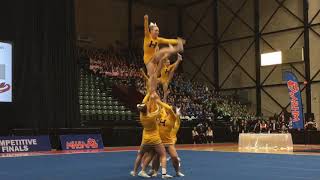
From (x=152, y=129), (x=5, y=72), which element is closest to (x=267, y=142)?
(x=5, y=72)

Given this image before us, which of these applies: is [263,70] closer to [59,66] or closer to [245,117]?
[245,117]

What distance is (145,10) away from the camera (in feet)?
117

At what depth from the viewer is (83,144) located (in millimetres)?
20312

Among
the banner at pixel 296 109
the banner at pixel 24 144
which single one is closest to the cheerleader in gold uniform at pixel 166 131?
the banner at pixel 24 144

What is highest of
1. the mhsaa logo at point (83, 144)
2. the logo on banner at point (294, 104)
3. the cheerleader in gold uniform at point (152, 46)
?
the cheerleader in gold uniform at point (152, 46)

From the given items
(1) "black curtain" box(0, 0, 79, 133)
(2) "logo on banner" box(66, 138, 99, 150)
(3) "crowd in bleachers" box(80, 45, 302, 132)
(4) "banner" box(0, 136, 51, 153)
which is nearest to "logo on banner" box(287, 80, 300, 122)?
(3) "crowd in bleachers" box(80, 45, 302, 132)

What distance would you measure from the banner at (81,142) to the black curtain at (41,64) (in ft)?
4.73

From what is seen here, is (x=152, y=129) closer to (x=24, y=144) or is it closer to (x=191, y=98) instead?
(x=24, y=144)

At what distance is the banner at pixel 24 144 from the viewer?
59.6 feet

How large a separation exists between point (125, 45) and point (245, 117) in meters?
10.2

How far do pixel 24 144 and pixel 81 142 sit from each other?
2.57 m

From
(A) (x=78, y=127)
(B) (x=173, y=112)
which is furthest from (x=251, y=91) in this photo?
(B) (x=173, y=112)

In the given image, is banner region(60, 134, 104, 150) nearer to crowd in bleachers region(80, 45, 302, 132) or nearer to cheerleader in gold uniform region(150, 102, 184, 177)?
crowd in bleachers region(80, 45, 302, 132)

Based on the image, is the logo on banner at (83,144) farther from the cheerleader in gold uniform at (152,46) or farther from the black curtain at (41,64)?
the cheerleader in gold uniform at (152,46)
